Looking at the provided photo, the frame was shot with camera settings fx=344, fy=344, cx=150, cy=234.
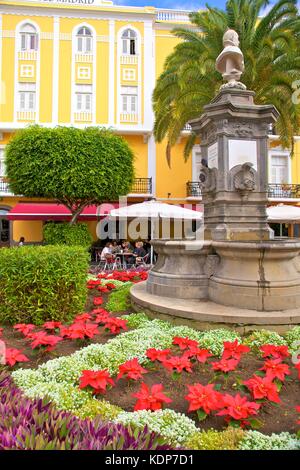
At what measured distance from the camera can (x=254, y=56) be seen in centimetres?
1195

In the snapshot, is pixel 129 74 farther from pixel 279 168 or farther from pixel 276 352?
pixel 276 352

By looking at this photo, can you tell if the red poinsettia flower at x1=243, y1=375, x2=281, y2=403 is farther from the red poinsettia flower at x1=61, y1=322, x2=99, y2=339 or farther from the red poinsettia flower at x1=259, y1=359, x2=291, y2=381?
the red poinsettia flower at x1=61, y1=322, x2=99, y2=339

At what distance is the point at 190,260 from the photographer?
546cm

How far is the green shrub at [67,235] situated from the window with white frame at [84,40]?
1241cm

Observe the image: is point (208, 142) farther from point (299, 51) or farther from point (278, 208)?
point (278, 208)

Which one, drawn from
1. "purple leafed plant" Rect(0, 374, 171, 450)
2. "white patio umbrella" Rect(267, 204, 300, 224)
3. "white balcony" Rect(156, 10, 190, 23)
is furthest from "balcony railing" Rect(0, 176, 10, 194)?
"purple leafed plant" Rect(0, 374, 171, 450)

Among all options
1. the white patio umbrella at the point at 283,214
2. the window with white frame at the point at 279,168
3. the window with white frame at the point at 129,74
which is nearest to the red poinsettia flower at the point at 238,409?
the white patio umbrella at the point at 283,214

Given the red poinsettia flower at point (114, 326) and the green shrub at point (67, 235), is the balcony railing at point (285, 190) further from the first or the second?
the red poinsettia flower at point (114, 326)

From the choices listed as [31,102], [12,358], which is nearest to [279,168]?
[31,102]

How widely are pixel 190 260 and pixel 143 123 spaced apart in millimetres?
18388

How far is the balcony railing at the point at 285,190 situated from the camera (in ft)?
75.8

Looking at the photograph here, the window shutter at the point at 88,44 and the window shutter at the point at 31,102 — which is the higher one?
the window shutter at the point at 88,44
